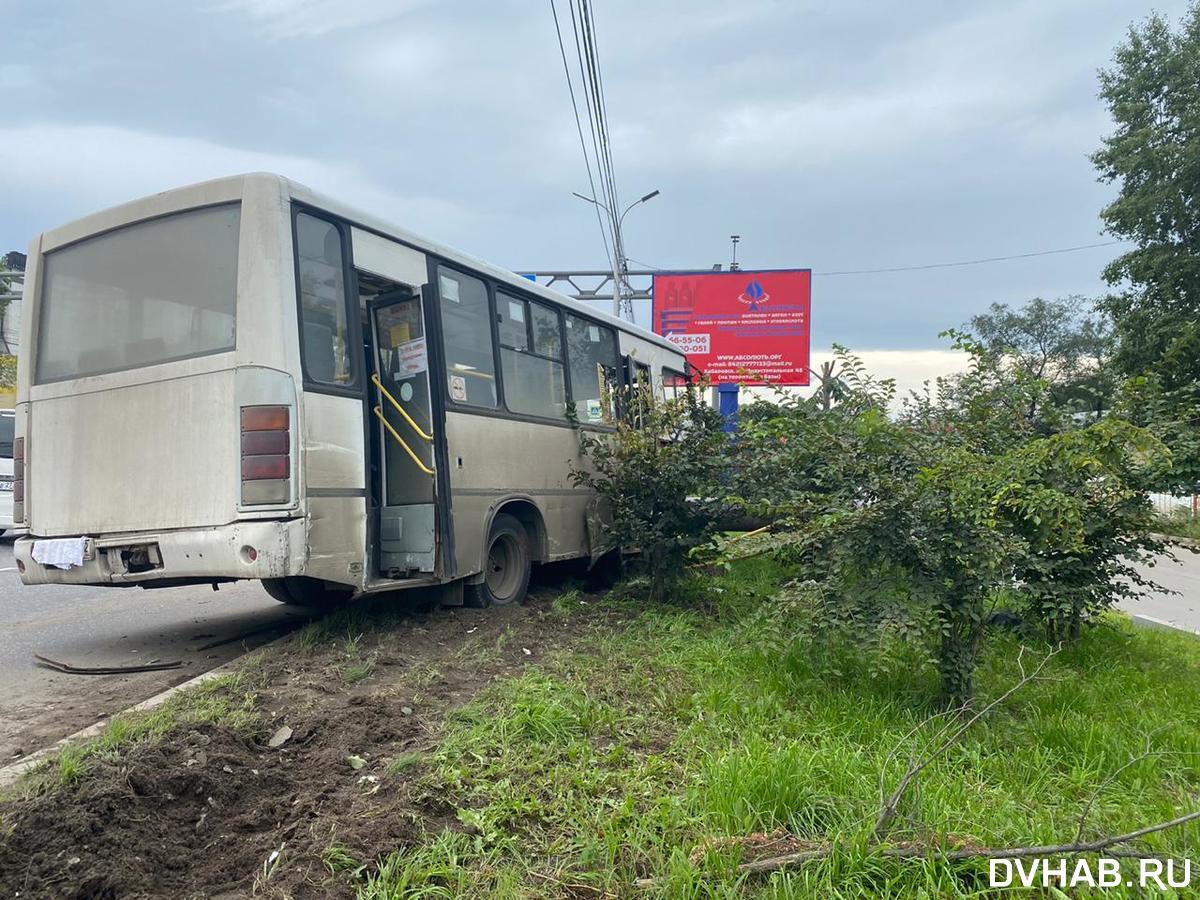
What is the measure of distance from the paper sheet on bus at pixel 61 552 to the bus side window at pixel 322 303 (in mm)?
1782

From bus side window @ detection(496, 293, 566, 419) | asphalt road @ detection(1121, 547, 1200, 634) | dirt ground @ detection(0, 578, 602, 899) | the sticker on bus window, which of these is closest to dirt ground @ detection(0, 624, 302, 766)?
dirt ground @ detection(0, 578, 602, 899)

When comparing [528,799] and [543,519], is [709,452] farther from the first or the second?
[528,799]

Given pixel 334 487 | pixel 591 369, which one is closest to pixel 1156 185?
pixel 591 369

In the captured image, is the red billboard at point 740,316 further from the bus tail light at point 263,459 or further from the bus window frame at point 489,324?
the bus tail light at point 263,459

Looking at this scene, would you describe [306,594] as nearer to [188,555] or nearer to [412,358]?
[188,555]

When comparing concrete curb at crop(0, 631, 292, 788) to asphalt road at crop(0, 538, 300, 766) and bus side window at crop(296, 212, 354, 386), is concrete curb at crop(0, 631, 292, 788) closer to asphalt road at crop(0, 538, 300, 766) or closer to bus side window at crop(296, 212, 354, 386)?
asphalt road at crop(0, 538, 300, 766)

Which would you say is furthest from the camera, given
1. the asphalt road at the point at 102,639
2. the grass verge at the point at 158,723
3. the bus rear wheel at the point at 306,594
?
the bus rear wheel at the point at 306,594

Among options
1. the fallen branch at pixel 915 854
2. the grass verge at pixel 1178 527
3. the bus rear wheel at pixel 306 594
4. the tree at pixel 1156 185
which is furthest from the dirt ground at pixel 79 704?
the tree at pixel 1156 185

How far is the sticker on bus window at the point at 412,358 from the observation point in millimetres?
5824

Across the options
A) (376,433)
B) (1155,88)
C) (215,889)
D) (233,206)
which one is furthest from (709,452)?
(1155,88)

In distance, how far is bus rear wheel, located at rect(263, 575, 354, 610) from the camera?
6672mm

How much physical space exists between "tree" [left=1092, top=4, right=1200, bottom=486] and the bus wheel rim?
50.3ft

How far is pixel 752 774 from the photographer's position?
2.90 meters

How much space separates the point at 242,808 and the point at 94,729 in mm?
1378
